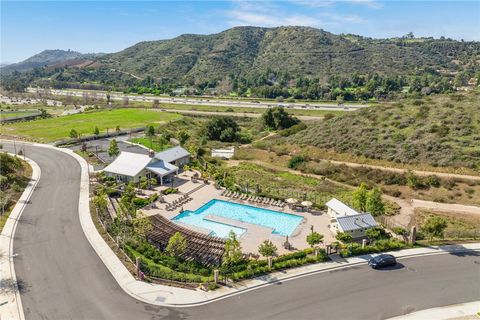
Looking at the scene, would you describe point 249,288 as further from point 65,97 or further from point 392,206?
point 65,97

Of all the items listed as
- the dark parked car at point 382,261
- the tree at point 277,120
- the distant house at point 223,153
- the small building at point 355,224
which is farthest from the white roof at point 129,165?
the tree at point 277,120

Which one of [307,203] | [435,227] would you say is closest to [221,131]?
[307,203]

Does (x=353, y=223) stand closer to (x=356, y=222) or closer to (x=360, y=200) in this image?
(x=356, y=222)

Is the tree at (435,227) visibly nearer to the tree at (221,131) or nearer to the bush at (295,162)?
the bush at (295,162)

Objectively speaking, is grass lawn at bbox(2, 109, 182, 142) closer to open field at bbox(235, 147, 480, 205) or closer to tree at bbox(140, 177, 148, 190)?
tree at bbox(140, 177, 148, 190)

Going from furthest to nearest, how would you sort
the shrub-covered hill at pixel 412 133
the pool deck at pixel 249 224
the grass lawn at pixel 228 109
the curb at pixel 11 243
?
1. the grass lawn at pixel 228 109
2. the shrub-covered hill at pixel 412 133
3. the pool deck at pixel 249 224
4. the curb at pixel 11 243

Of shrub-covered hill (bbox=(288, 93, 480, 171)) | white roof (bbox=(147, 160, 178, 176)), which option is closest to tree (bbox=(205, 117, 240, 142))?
shrub-covered hill (bbox=(288, 93, 480, 171))

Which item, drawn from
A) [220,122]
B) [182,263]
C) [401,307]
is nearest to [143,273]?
[182,263]
